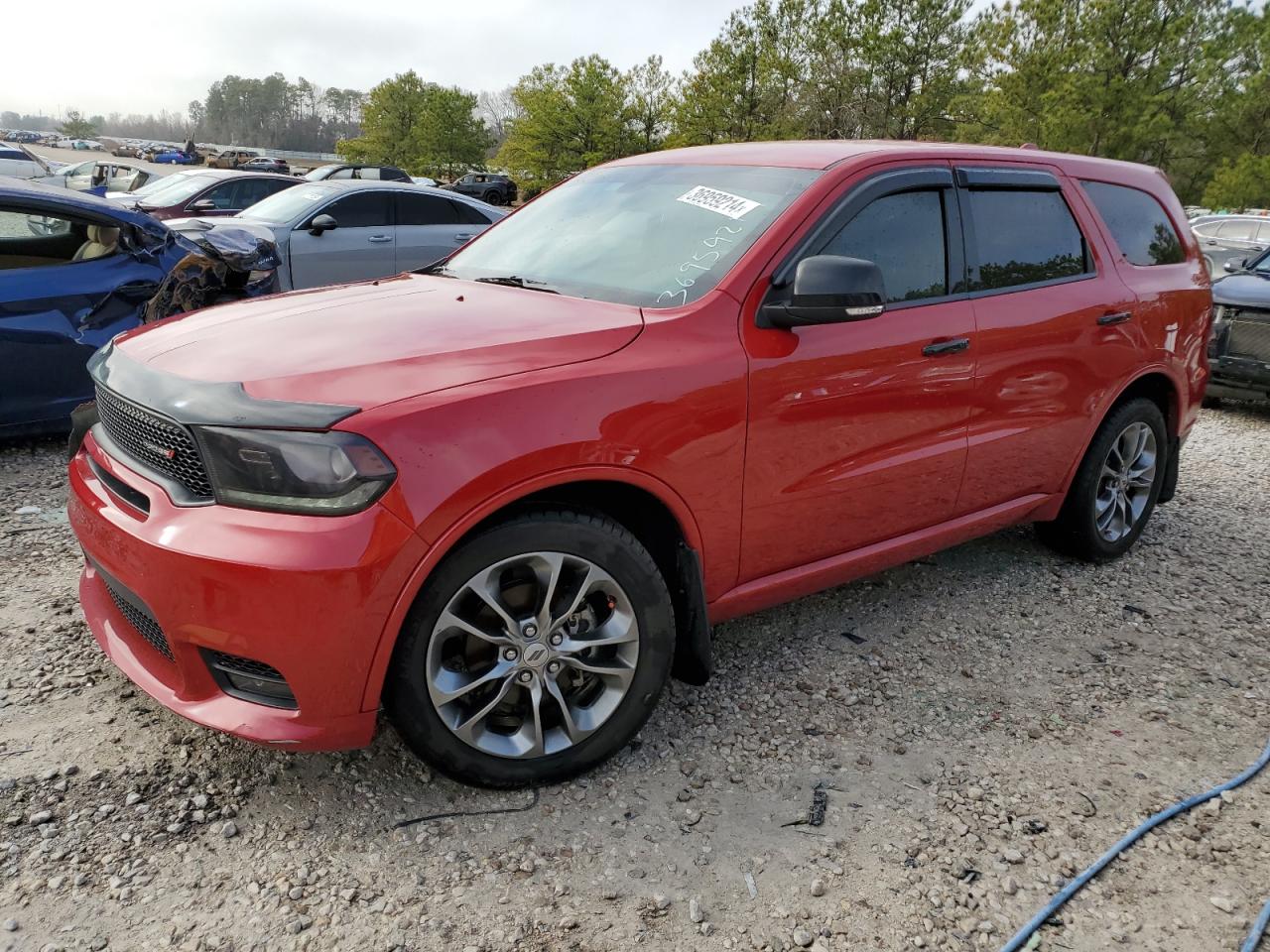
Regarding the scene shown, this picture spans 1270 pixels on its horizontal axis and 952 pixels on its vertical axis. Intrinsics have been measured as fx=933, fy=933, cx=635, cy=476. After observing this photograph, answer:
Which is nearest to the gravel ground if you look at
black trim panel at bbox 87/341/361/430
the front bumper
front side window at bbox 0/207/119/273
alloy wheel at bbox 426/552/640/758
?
alloy wheel at bbox 426/552/640/758

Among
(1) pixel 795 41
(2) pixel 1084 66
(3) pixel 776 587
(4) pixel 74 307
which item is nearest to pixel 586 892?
(3) pixel 776 587

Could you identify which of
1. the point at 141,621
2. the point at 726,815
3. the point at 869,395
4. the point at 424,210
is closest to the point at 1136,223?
the point at 869,395

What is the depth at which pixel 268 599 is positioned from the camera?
2133 millimetres

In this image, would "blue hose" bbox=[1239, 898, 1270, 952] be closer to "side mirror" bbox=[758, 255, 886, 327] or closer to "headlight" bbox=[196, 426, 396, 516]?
"side mirror" bbox=[758, 255, 886, 327]

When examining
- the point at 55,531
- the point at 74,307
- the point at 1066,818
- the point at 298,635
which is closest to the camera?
the point at 298,635

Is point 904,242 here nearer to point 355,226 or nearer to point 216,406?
point 216,406

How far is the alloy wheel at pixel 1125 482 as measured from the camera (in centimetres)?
432

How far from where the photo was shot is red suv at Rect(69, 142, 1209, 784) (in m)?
2.20

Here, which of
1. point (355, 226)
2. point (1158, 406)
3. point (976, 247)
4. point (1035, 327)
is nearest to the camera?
point (976, 247)

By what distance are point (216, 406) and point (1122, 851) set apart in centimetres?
261

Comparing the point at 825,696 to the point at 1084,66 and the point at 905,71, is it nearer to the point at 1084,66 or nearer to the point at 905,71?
the point at 1084,66

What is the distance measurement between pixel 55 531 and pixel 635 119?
128 ft

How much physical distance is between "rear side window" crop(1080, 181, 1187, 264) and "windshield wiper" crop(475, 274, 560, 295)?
2517 millimetres

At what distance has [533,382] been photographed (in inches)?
93.4
